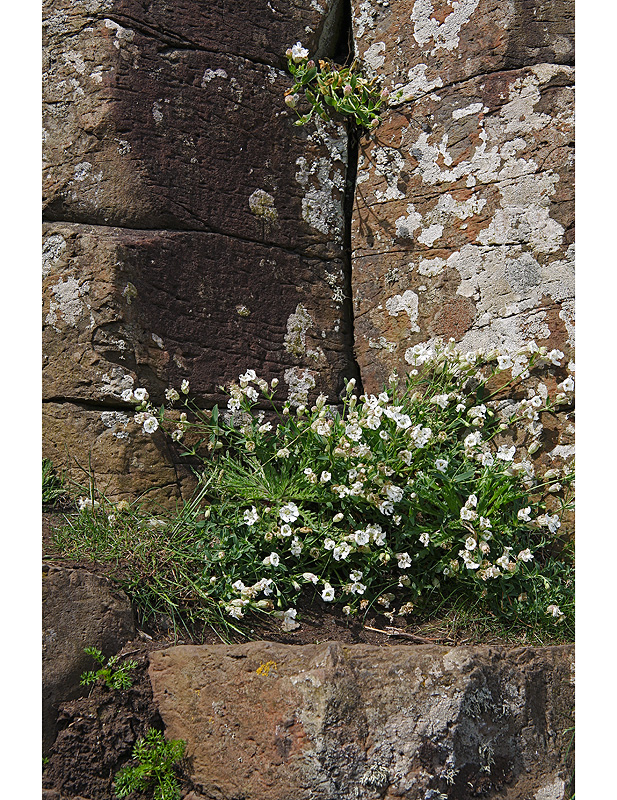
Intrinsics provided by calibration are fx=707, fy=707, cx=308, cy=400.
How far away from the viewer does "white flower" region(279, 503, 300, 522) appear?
2264 mm

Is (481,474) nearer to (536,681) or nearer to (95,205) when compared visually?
(536,681)

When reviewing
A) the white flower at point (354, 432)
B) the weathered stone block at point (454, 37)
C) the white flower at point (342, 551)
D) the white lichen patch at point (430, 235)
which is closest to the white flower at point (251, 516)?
the white flower at point (342, 551)

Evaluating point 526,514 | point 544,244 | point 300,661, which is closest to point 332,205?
point 544,244

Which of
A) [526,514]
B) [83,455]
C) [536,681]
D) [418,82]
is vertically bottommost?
[536,681]

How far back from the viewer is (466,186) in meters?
2.92

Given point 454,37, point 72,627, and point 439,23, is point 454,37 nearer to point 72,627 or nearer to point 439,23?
point 439,23

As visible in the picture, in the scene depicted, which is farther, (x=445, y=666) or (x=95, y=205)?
(x=95, y=205)

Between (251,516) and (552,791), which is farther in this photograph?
(251,516)

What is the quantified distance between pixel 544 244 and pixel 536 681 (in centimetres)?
163

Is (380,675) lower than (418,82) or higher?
lower

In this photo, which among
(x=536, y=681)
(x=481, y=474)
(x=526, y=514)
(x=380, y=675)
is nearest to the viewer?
(x=380, y=675)

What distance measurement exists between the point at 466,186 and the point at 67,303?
1.66 metres

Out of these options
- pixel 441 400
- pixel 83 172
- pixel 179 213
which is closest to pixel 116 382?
pixel 179 213

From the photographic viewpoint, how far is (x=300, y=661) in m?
1.79
